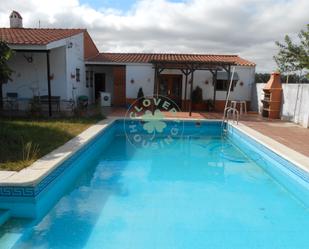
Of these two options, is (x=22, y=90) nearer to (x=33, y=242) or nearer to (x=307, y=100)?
(x=33, y=242)

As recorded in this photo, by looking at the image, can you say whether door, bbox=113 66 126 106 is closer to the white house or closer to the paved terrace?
the white house

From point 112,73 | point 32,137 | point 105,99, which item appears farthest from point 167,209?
point 112,73

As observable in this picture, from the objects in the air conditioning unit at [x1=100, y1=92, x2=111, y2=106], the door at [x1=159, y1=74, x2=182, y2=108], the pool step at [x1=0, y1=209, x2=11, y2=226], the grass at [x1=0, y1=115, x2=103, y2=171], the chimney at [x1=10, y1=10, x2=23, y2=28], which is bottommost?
the pool step at [x1=0, y1=209, x2=11, y2=226]

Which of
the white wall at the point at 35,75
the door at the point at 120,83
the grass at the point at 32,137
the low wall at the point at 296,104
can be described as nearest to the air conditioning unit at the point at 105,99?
the door at the point at 120,83

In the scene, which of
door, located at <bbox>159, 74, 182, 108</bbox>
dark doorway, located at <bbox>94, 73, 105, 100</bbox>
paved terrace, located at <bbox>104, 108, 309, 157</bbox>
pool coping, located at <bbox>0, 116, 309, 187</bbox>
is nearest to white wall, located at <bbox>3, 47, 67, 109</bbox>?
pool coping, located at <bbox>0, 116, 309, 187</bbox>

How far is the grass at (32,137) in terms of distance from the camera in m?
5.97

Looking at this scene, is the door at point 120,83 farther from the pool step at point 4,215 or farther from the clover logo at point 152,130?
the pool step at point 4,215

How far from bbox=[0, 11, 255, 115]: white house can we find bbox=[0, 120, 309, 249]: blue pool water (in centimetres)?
716

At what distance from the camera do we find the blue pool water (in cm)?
434

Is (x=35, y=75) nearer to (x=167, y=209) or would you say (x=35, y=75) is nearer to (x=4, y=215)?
(x=4, y=215)

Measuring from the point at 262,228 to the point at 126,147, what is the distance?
6.27m

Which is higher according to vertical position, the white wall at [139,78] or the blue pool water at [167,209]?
the white wall at [139,78]

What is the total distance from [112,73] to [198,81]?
19.8 feet

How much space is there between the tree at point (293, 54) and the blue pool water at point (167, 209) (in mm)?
8340
